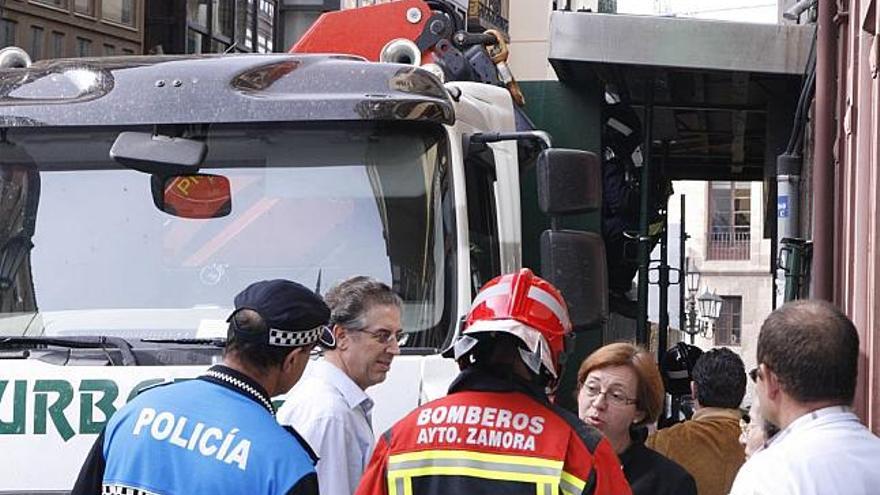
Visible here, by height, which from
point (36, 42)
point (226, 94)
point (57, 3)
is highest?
point (57, 3)

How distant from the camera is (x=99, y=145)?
20.5 feet

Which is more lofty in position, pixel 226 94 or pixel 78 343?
pixel 226 94

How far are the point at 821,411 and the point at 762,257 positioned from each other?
200 feet

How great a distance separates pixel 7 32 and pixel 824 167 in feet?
71.9

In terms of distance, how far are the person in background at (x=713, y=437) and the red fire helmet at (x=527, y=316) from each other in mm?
2207

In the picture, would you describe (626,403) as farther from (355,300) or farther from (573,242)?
(573,242)

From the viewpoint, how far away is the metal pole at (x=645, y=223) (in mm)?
9586

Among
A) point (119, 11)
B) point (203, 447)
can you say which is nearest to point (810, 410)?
point (203, 447)

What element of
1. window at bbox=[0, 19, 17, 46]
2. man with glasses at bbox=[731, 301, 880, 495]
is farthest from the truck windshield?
window at bbox=[0, 19, 17, 46]

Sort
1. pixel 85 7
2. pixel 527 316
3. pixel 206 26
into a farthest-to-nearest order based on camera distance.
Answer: pixel 206 26 → pixel 85 7 → pixel 527 316

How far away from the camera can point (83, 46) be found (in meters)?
31.7

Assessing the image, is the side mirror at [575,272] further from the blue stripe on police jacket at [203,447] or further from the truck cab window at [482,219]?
the blue stripe on police jacket at [203,447]

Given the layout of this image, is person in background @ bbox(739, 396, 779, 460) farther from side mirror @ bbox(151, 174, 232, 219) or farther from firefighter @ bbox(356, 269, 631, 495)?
side mirror @ bbox(151, 174, 232, 219)

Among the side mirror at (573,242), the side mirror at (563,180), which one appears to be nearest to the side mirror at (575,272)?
the side mirror at (573,242)
